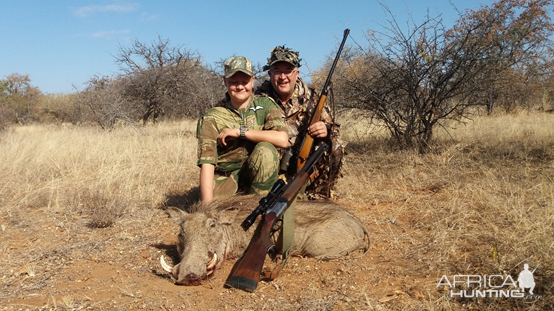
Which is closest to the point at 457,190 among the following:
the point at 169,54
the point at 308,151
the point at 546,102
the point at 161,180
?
the point at 308,151

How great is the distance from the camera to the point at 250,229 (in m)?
3.49

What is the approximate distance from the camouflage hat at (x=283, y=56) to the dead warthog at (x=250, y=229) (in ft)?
6.10

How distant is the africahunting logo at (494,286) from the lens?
2471mm

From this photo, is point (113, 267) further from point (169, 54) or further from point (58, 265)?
point (169, 54)

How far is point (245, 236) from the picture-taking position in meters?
3.46

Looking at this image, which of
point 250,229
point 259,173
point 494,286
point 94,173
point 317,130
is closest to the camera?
Result: point 494,286

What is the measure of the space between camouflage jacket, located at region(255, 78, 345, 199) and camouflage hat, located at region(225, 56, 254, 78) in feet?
3.53

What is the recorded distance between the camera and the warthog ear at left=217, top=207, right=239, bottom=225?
330 cm

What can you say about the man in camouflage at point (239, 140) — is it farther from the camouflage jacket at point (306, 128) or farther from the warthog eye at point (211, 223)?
the camouflage jacket at point (306, 128)

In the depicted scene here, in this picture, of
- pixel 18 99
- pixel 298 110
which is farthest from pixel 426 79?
pixel 18 99

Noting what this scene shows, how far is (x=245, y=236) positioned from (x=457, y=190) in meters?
2.90

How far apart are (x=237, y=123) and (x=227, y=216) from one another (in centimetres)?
132

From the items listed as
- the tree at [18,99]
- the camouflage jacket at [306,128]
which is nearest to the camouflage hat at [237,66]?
the camouflage jacket at [306,128]

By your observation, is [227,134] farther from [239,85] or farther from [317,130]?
→ [317,130]
